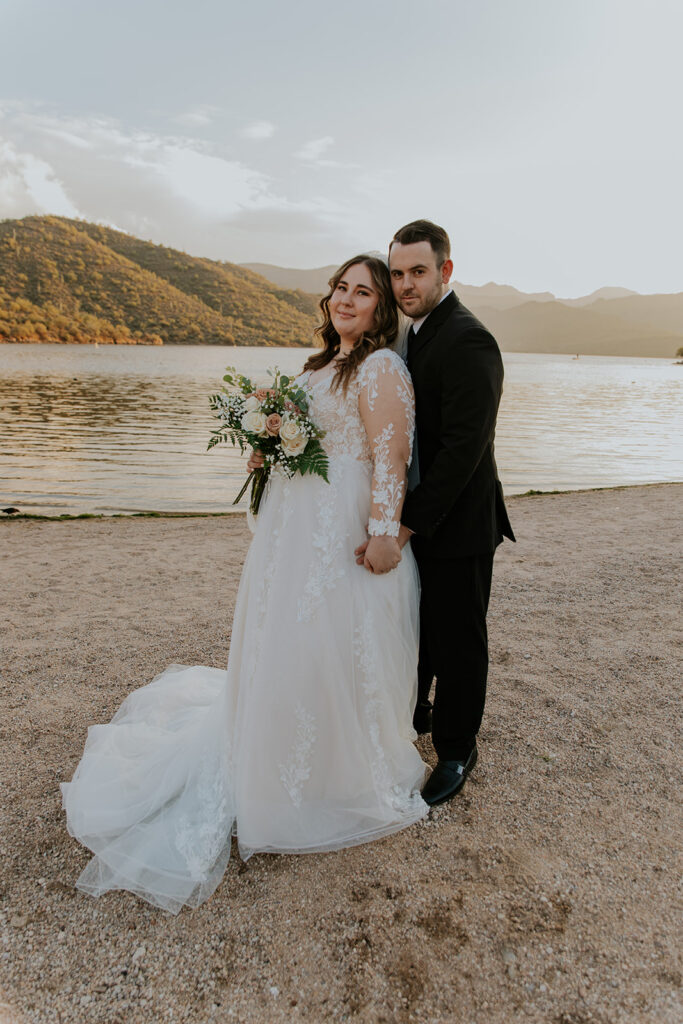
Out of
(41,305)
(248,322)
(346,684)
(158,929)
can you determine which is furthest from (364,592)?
(248,322)

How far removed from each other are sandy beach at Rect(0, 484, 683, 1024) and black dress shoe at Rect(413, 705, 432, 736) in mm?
84

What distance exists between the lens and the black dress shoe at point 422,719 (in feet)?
12.1

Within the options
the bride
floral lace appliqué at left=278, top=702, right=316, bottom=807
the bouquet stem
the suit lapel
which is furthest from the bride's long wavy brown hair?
floral lace appliqué at left=278, top=702, right=316, bottom=807

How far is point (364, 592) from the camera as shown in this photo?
2738 millimetres

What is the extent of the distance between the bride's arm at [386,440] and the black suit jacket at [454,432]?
0.13m

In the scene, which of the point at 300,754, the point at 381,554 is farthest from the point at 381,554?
the point at 300,754

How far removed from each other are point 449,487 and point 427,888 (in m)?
1.68

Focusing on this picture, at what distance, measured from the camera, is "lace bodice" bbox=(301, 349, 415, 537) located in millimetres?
2562

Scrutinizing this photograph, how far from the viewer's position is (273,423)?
253cm

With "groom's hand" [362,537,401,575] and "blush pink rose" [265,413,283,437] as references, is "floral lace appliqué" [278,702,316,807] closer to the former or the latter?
"groom's hand" [362,537,401,575]

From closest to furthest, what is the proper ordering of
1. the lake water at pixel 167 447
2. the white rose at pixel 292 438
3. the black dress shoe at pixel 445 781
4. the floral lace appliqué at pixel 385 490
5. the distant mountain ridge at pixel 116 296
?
1. the white rose at pixel 292 438
2. the floral lace appliqué at pixel 385 490
3. the black dress shoe at pixel 445 781
4. the lake water at pixel 167 447
5. the distant mountain ridge at pixel 116 296

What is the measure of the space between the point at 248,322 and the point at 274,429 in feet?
355

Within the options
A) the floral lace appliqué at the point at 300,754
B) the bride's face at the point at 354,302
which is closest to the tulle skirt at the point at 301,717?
the floral lace appliqué at the point at 300,754

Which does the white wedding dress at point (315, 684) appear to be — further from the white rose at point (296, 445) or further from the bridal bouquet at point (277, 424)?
the white rose at point (296, 445)
